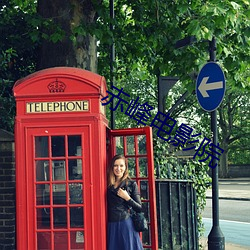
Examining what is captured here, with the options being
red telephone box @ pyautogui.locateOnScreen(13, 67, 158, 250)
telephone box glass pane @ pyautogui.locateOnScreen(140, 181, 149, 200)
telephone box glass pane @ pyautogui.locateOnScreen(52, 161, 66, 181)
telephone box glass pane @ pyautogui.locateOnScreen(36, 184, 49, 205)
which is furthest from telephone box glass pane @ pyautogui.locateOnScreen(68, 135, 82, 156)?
telephone box glass pane @ pyautogui.locateOnScreen(140, 181, 149, 200)

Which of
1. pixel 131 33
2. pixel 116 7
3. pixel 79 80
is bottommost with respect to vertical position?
pixel 79 80

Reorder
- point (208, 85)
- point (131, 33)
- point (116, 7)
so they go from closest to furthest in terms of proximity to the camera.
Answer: point (208, 85) → point (131, 33) → point (116, 7)

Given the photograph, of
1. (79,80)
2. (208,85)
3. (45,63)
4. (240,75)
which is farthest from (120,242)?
(240,75)

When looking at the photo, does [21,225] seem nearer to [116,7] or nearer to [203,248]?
[203,248]

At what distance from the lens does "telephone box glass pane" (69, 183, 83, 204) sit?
19.5 ft

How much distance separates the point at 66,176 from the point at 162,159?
128 inches

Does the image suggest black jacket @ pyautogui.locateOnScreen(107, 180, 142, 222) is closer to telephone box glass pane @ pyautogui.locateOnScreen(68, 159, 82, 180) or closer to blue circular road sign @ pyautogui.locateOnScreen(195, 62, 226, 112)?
telephone box glass pane @ pyautogui.locateOnScreen(68, 159, 82, 180)

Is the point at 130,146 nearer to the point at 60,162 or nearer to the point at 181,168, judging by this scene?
the point at 60,162

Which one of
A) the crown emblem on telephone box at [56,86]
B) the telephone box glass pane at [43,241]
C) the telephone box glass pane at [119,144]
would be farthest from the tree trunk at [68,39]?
the telephone box glass pane at [43,241]

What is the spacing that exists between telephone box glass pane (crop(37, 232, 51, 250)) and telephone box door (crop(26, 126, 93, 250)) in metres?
0.01

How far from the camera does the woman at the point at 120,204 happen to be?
20.2 feet

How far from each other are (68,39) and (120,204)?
3394 millimetres

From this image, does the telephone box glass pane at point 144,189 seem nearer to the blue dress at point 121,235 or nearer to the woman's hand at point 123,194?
the blue dress at point 121,235

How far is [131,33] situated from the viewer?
10.3 m
